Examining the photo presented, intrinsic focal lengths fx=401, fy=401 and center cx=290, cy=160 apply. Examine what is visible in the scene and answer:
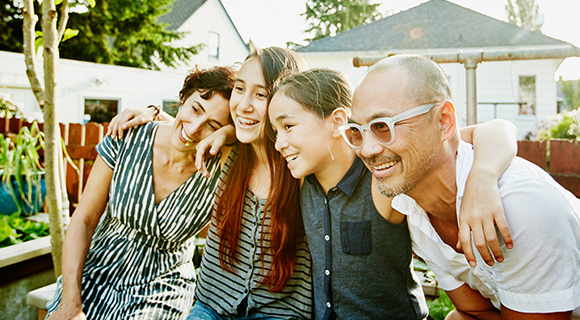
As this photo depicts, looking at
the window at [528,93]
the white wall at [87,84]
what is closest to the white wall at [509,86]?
the window at [528,93]

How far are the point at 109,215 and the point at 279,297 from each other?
1.29 metres

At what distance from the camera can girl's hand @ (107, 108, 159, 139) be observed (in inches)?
104

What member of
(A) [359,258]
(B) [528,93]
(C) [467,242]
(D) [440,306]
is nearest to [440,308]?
(D) [440,306]

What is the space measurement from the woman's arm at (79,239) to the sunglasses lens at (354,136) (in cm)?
167

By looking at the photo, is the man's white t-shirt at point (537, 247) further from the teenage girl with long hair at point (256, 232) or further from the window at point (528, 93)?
the window at point (528, 93)

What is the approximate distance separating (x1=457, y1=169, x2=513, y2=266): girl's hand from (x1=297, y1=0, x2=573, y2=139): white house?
13513 millimetres

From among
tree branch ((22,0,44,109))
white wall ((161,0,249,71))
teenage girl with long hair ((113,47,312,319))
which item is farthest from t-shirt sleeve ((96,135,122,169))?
white wall ((161,0,249,71))

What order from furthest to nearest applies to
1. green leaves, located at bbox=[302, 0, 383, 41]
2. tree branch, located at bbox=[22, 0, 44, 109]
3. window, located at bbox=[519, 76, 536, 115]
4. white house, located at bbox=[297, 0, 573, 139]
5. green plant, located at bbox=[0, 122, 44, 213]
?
1. green leaves, located at bbox=[302, 0, 383, 41]
2. window, located at bbox=[519, 76, 536, 115]
3. white house, located at bbox=[297, 0, 573, 139]
4. green plant, located at bbox=[0, 122, 44, 213]
5. tree branch, located at bbox=[22, 0, 44, 109]

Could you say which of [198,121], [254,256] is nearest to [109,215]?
[198,121]

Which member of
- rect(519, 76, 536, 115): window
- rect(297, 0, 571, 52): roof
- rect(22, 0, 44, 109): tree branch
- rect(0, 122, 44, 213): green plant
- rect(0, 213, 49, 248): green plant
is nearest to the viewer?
rect(22, 0, 44, 109): tree branch

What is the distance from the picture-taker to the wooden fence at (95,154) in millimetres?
3738

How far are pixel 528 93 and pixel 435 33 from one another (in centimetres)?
438

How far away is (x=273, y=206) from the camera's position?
2.27 meters

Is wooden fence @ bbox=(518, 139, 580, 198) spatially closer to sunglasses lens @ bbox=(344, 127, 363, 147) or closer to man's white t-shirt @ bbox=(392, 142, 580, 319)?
man's white t-shirt @ bbox=(392, 142, 580, 319)
